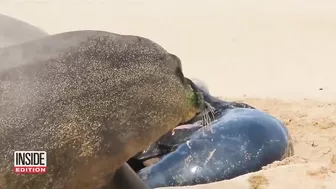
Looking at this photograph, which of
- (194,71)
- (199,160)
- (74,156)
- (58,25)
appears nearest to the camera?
(74,156)

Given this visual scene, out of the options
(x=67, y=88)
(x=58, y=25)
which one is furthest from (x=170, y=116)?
(x=58, y=25)

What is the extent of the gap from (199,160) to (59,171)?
1.50 meters

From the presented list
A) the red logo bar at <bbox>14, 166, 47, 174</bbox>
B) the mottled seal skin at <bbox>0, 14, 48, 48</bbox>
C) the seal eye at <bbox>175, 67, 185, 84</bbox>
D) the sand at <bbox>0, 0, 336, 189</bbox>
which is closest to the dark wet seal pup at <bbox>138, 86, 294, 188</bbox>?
the sand at <bbox>0, 0, 336, 189</bbox>

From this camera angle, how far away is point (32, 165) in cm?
151

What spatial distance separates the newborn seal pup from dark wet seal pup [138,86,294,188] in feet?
4.05

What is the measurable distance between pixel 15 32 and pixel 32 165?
723 millimetres

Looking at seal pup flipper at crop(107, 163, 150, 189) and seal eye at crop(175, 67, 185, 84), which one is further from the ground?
seal eye at crop(175, 67, 185, 84)

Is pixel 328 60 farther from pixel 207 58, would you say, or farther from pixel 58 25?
pixel 58 25

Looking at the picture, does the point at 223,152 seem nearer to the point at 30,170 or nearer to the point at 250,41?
the point at 30,170

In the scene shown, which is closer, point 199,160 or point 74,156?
point 74,156

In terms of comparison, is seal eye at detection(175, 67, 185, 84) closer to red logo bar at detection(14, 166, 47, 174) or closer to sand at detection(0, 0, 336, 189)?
red logo bar at detection(14, 166, 47, 174)

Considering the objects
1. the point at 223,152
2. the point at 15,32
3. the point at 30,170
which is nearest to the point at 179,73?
the point at 30,170

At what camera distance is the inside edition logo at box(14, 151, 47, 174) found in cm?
152

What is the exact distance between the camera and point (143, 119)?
5.35 ft
